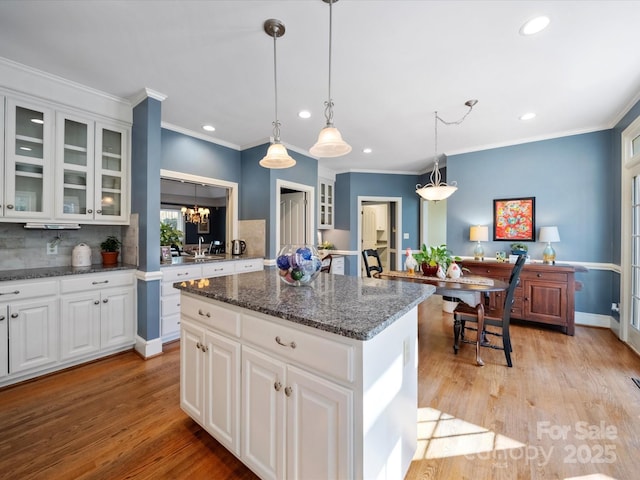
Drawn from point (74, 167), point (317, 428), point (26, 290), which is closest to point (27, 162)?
point (74, 167)

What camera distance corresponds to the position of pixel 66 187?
2.64 meters

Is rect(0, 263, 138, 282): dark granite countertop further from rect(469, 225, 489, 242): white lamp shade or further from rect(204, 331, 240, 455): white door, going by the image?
rect(469, 225, 489, 242): white lamp shade

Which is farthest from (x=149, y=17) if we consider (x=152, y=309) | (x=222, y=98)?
(x=152, y=309)

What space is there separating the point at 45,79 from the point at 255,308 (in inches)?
117

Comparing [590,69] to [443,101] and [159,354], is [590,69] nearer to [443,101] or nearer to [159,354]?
[443,101]

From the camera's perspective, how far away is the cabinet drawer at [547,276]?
11.2ft

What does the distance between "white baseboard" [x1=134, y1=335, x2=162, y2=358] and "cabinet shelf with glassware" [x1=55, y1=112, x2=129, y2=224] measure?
1.27m

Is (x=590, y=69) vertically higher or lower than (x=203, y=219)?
higher

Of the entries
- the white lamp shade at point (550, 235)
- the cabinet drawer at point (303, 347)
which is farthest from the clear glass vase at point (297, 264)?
the white lamp shade at point (550, 235)

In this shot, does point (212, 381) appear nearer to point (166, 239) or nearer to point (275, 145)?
point (275, 145)

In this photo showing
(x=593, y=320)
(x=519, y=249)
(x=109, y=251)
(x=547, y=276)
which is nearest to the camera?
(x=109, y=251)

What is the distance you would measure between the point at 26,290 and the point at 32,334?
37 cm

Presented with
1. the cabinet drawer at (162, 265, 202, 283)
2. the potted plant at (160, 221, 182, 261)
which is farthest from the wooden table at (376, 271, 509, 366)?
the potted plant at (160, 221, 182, 261)

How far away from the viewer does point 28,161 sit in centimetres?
243
